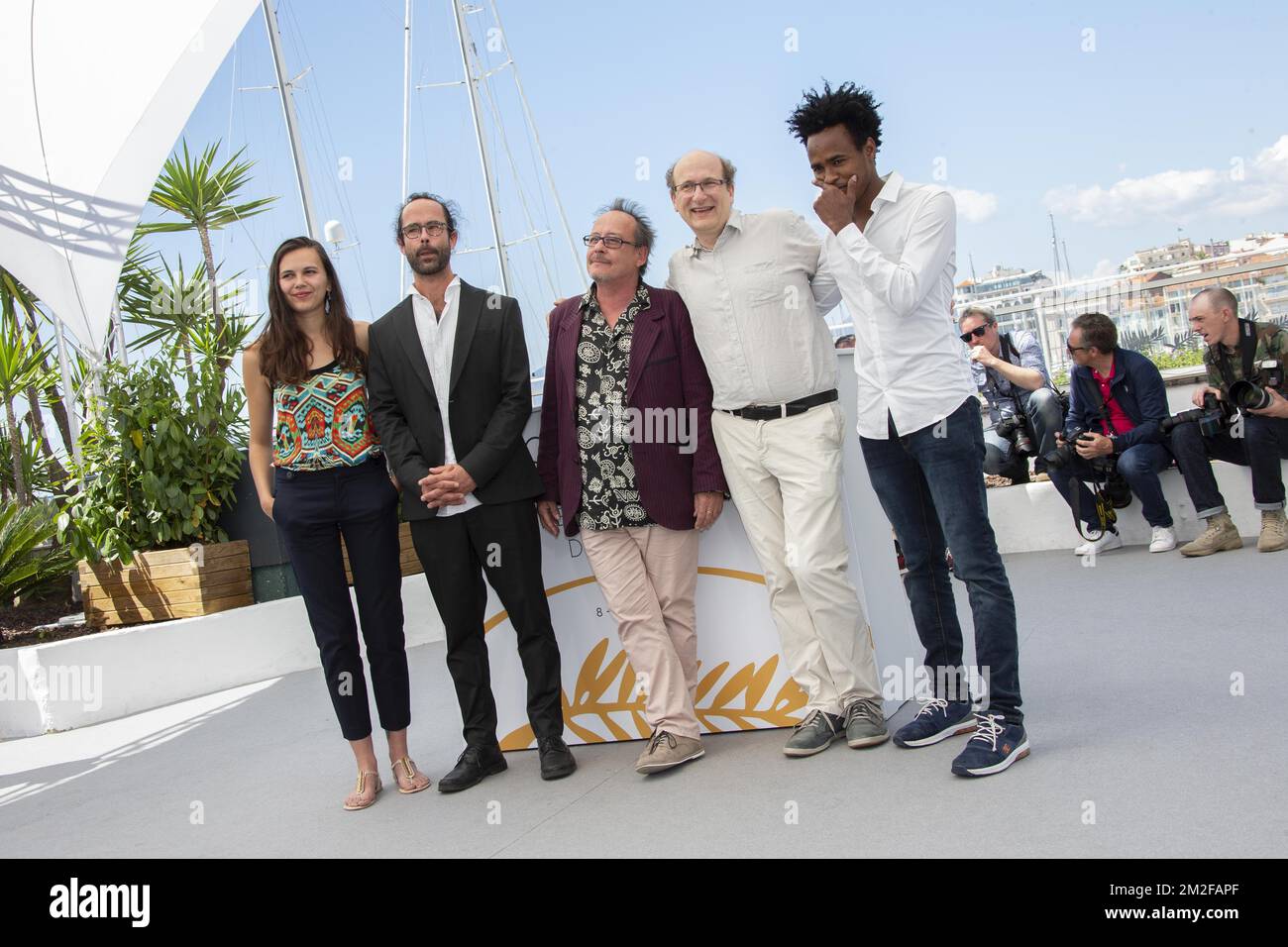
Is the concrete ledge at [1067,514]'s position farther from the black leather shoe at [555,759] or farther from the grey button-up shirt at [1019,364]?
the black leather shoe at [555,759]

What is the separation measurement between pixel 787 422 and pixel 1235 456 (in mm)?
3518

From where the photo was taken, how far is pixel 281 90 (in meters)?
9.64

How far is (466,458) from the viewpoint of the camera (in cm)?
329

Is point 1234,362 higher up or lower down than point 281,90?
lower down

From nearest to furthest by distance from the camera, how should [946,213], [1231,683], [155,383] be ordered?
1. [946,213]
2. [1231,683]
3. [155,383]

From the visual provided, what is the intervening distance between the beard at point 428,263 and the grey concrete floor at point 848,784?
161cm

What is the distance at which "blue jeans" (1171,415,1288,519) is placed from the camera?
5195 mm

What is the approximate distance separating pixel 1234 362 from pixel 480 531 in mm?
4012

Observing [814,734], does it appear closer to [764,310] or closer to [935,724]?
[935,724]

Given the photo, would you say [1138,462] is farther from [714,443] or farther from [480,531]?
[480,531]

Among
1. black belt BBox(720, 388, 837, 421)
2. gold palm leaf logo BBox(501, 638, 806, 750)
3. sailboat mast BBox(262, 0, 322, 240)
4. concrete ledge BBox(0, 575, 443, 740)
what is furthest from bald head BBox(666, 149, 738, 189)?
sailboat mast BBox(262, 0, 322, 240)

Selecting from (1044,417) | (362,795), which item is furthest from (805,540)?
(1044,417)

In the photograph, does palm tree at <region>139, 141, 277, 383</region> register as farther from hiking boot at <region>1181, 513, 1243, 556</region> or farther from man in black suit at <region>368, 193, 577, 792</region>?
hiking boot at <region>1181, 513, 1243, 556</region>

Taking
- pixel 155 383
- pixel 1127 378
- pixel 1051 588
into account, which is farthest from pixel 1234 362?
pixel 155 383
